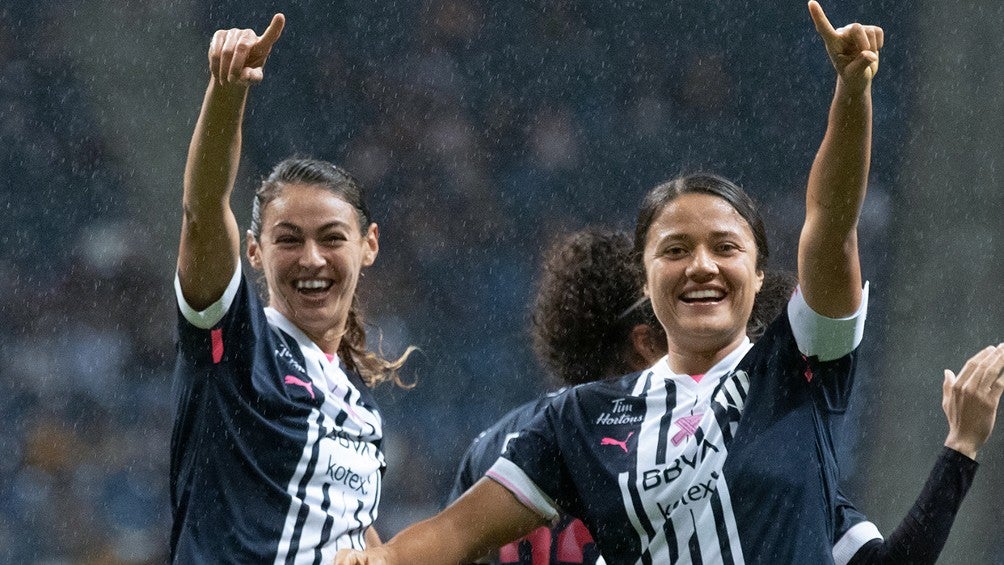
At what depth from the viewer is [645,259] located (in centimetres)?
265

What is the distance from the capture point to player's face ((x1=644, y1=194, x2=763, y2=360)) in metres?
2.50

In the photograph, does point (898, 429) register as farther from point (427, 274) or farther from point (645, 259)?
point (645, 259)

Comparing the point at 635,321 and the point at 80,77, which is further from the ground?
the point at 80,77

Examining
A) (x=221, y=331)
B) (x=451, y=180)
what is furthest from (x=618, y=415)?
(x=451, y=180)

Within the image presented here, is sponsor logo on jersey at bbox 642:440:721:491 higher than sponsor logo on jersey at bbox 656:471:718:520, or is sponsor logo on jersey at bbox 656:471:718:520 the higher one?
sponsor logo on jersey at bbox 642:440:721:491

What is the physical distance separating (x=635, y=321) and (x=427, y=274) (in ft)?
9.47

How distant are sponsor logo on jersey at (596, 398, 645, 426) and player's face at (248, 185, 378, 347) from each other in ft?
2.14

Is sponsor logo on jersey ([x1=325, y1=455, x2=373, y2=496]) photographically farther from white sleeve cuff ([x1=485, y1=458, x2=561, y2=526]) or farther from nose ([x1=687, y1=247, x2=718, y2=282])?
nose ([x1=687, y1=247, x2=718, y2=282])

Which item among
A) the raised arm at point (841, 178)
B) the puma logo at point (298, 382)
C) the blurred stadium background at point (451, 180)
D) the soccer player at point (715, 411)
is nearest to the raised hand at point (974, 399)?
the soccer player at point (715, 411)

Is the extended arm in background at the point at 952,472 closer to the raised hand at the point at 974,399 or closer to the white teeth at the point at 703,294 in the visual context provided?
the raised hand at the point at 974,399

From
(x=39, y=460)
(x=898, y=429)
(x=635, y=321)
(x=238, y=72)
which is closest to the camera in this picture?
(x=238, y=72)

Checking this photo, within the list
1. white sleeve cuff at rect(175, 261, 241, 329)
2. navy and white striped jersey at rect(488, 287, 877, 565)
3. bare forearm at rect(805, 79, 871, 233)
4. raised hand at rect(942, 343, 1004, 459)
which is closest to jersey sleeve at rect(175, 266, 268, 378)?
white sleeve cuff at rect(175, 261, 241, 329)

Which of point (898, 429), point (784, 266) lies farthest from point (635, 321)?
point (784, 266)

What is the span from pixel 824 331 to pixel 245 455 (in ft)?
3.69
